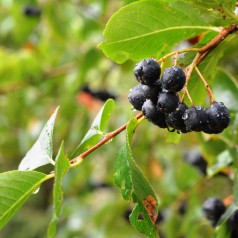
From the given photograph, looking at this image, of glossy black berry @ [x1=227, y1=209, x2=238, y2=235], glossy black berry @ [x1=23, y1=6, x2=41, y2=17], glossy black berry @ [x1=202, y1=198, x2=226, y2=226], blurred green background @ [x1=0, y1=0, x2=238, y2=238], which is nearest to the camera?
glossy black berry @ [x1=227, y1=209, x2=238, y2=235]

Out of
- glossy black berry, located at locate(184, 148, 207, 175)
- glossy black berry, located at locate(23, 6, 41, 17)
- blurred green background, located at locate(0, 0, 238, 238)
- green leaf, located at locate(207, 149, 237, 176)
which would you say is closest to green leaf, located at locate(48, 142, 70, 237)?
green leaf, located at locate(207, 149, 237, 176)

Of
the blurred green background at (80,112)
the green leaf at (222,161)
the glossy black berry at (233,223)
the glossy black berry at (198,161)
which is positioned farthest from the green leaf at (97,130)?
the blurred green background at (80,112)

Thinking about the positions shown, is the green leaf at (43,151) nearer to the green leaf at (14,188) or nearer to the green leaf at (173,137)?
the green leaf at (14,188)

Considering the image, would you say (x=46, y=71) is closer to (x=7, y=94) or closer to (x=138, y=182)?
(x=7, y=94)

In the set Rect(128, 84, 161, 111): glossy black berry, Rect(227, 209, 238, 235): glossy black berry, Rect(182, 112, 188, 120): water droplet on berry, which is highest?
Rect(128, 84, 161, 111): glossy black berry

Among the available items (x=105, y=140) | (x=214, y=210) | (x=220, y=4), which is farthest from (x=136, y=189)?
(x=214, y=210)

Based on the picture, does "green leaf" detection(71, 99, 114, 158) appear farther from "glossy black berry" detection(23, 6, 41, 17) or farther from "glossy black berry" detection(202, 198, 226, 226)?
"glossy black berry" detection(23, 6, 41, 17)
